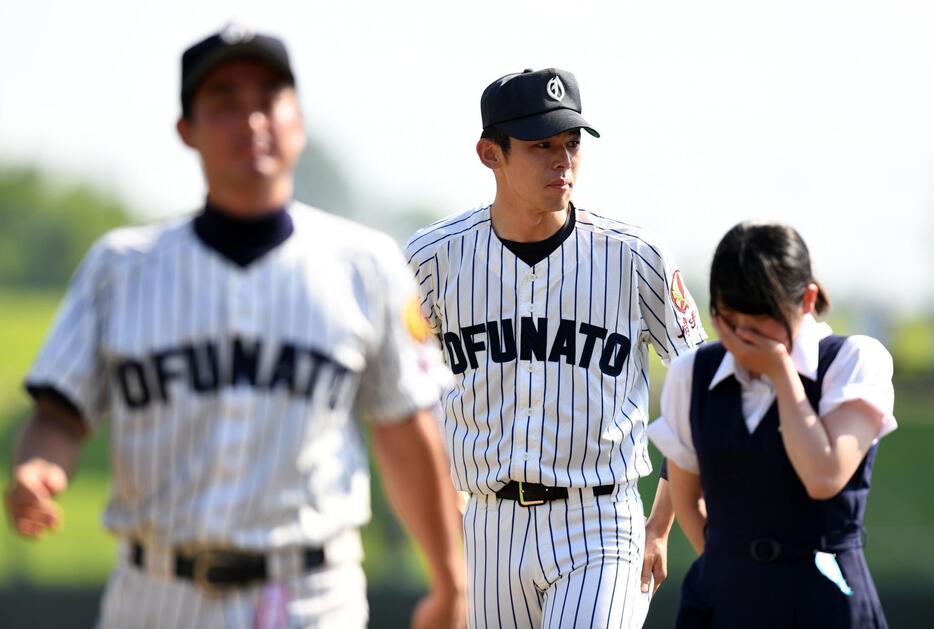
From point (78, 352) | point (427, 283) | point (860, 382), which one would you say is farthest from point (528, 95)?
point (78, 352)

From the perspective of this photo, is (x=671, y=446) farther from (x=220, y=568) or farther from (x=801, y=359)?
(x=220, y=568)

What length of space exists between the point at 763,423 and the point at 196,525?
1.48m

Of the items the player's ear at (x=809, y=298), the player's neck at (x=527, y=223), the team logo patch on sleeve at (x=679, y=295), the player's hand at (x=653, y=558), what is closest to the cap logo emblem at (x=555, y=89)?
the player's neck at (x=527, y=223)

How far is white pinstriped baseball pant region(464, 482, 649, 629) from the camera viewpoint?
5.56 metres

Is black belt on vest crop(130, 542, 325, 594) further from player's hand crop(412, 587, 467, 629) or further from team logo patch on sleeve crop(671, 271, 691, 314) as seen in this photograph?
team logo patch on sleeve crop(671, 271, 691, 314)

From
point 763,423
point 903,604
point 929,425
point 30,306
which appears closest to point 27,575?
point 903,604

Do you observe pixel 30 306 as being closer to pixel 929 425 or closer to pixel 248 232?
pixel 929 425

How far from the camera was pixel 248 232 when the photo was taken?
3.57 meters

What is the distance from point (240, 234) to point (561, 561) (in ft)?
8.00

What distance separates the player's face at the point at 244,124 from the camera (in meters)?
3.48

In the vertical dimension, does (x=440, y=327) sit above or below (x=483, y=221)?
below

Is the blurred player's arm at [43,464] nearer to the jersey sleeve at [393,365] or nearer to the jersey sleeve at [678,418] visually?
the jersey sleeve at [393,365]

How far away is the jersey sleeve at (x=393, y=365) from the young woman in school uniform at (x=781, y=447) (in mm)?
844

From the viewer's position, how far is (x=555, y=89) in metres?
6.07
